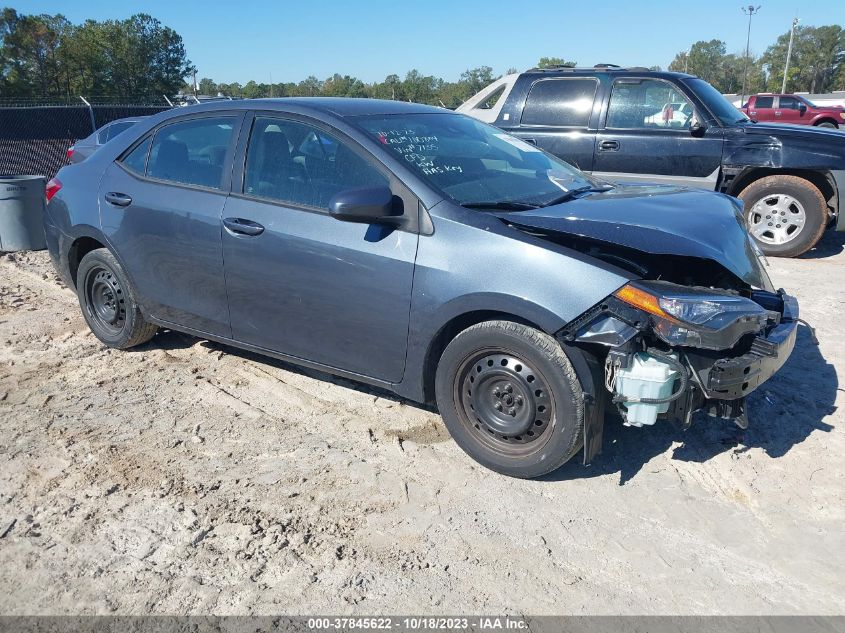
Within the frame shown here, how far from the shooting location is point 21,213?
8.70 m

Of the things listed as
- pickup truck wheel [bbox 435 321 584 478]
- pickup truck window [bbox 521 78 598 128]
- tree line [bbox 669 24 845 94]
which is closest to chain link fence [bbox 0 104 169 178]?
pickup truck window [bbox 521 78 598 128]

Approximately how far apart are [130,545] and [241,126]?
2.45 m

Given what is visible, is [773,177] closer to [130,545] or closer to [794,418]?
[794,418]

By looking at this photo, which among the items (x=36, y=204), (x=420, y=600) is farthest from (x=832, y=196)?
(x=36, y=204)

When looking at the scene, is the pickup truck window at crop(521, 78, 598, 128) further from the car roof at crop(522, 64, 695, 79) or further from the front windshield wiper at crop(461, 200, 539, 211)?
the front windshield wiper at crop(461, 200, 539, 211)

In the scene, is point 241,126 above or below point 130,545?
above

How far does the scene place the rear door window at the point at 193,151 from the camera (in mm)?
4309

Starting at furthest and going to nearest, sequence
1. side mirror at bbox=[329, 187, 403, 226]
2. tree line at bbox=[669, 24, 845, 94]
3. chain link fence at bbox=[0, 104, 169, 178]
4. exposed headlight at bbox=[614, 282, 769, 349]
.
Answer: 1. tree line at bbox=[669, 24, 845, 94]
2. chain link fence at bbox=[0, 104, 169, 178]
3. side mirror at bbox=[329, 187, 403, 226]
4. exposed headlight at bbox=[614, 282, 769, 349]

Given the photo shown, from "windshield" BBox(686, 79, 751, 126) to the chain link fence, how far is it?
12.5m

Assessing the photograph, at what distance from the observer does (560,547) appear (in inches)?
118

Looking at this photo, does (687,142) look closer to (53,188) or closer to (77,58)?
(53,188)

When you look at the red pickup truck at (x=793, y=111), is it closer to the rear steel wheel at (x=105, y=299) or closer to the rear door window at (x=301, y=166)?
the rear door window at (x=301, y=166)

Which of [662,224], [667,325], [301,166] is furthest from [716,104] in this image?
[667,325]

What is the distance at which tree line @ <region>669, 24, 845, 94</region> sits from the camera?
83875mm
